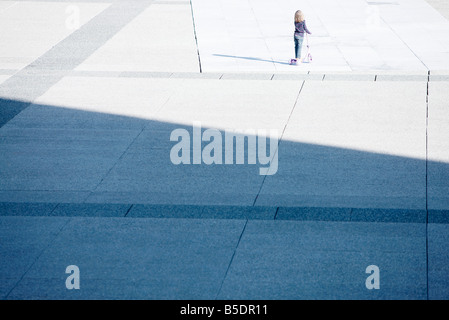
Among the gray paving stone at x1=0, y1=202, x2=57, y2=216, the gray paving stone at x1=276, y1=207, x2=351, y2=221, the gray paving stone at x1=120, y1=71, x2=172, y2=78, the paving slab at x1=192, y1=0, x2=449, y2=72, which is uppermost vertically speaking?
the gray paving stone at x1=0, y1=202, x2=57, y2=216

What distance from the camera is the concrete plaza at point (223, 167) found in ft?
26.1

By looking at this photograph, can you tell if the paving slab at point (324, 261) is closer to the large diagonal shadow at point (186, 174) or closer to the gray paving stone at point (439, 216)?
the gray paving stone at point (439, 216)

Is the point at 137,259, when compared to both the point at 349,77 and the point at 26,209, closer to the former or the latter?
the point at 26,209

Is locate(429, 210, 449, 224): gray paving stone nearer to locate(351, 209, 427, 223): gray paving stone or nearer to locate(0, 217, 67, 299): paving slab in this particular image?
locate(351, 209, 427, 223): gray paving stone

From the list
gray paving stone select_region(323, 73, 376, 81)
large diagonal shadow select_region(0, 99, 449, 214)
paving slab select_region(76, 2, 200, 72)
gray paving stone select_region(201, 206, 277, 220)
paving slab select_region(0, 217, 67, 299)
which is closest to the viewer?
paving slab select_region(0, 217, 67, 299)

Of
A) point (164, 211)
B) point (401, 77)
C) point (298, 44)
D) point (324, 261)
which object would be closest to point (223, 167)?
point (164, 211)

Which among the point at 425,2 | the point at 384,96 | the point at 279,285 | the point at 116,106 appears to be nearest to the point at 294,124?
the point at 384,96

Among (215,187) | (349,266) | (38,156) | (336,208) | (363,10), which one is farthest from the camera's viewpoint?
(363,10)

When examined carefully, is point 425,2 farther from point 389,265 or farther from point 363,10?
point 389,265

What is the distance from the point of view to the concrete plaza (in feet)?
26.1

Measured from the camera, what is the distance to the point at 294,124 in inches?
521

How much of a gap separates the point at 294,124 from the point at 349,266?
5601 mm

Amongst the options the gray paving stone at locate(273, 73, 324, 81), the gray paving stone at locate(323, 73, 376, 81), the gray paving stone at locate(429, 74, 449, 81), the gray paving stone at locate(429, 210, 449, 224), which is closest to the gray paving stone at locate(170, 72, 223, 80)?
the gray paving stone at locate(273, 73, 324, 81)

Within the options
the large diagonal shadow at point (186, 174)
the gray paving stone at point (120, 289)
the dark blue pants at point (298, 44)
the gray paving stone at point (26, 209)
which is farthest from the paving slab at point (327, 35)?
the gray paving stone at point (120, 289)
